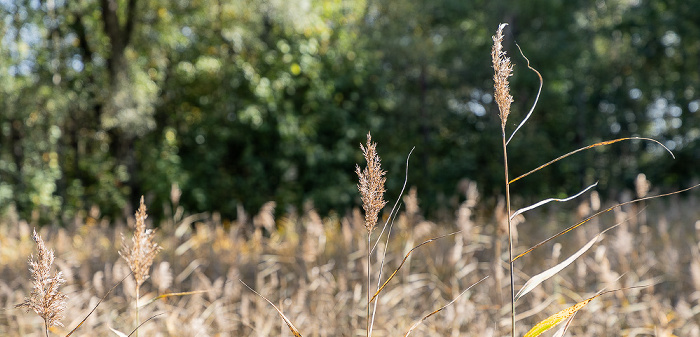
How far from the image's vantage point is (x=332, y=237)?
17.9 ft

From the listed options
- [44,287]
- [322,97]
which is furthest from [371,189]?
[322,97]

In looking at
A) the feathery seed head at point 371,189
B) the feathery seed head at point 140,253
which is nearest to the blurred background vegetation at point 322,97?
the feathery seed head at point 140,253

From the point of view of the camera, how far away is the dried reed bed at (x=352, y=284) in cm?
308

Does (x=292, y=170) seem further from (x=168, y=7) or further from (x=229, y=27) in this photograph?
(x=168, y=7)

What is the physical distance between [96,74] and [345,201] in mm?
4664

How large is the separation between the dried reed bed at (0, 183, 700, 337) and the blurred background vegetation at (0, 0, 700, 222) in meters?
2.75

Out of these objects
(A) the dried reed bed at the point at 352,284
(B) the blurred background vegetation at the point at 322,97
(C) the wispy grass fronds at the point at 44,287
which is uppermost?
(B) the blurred background vegetation at the point at 322,97

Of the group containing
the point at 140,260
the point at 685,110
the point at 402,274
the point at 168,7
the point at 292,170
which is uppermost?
the point at 168,7

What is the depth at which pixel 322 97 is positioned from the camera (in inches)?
343

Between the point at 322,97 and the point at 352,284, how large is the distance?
5.13 meters

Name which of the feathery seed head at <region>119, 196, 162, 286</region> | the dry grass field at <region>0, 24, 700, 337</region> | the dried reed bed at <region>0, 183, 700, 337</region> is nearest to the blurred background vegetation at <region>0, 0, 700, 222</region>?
the dried reed bed at <region>0, 183, 700, 337</region>

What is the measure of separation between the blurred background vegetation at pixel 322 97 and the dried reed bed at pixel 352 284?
108 inches

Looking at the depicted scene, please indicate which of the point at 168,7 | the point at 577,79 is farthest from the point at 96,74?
the point at 577,79

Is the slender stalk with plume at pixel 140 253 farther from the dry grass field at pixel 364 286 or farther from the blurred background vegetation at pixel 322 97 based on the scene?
the blurred background vegetation at pixel 322 97
